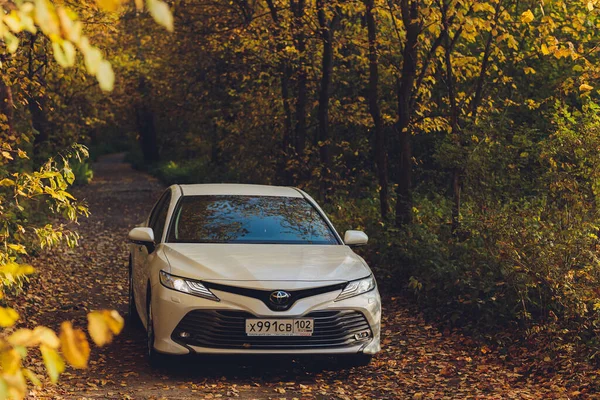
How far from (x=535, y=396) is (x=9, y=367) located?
18.1 ft

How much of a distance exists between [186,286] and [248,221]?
54.7 inches

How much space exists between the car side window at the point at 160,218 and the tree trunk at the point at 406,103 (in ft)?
13.8

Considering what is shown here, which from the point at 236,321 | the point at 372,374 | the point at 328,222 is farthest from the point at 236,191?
the point at 372,374

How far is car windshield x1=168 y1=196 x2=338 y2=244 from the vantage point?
814cm

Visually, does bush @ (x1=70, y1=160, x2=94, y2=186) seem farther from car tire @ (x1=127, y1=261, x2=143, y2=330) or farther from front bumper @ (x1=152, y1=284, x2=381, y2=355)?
front bumper @ (x1=152, y1=284, x2=381, y2=355)

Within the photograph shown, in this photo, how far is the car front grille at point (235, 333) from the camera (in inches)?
275

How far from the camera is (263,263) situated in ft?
24.1

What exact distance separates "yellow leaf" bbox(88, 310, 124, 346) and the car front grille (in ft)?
15.0

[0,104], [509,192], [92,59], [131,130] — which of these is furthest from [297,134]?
[131,130]

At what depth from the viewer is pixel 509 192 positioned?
11672 mm

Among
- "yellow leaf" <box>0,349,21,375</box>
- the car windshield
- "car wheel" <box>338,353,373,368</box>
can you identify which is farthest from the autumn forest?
the car windshield

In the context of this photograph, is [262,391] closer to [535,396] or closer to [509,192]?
[535,396]

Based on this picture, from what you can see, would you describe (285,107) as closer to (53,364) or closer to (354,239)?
(354,239)

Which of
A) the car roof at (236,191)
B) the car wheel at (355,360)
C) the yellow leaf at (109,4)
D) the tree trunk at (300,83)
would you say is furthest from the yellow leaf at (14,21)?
the tree trunk at (300,83)
